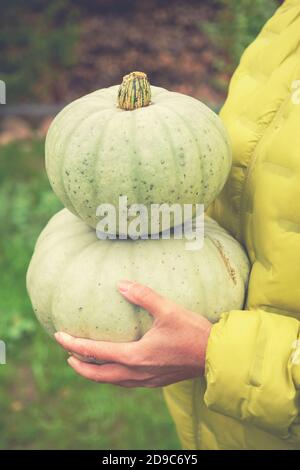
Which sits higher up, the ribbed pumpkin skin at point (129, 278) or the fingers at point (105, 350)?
the ribbed pumpkin skin at point (129, 278)

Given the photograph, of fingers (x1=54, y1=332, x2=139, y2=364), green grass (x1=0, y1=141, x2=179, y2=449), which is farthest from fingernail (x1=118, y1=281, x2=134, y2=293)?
green grass (x1=0, y1=141, x2=179, y2=449)

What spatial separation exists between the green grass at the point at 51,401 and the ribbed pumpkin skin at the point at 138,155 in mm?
1713

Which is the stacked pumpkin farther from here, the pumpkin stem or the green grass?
the green grass

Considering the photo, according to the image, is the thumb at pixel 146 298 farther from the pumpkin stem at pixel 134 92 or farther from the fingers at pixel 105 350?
the pumpkin stem at pixel 134 92

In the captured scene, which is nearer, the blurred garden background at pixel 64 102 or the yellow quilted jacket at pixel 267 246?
the yellow quilted jacket at pixel 267 246

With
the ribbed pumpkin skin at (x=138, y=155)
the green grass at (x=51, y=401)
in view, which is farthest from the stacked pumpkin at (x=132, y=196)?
A: the green grass at (x=51, y=401)

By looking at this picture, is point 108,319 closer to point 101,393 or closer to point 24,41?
point 101,393

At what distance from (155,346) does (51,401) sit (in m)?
1.80

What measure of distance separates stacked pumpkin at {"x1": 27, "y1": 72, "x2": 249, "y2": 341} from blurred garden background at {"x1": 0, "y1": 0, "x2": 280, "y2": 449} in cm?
154

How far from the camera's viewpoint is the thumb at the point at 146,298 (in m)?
1.51

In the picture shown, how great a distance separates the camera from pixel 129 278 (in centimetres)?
156

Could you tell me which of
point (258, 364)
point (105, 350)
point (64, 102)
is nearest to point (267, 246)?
point (258, 364)

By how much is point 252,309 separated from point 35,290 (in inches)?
21.8

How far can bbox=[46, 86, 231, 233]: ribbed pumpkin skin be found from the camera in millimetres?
1471
